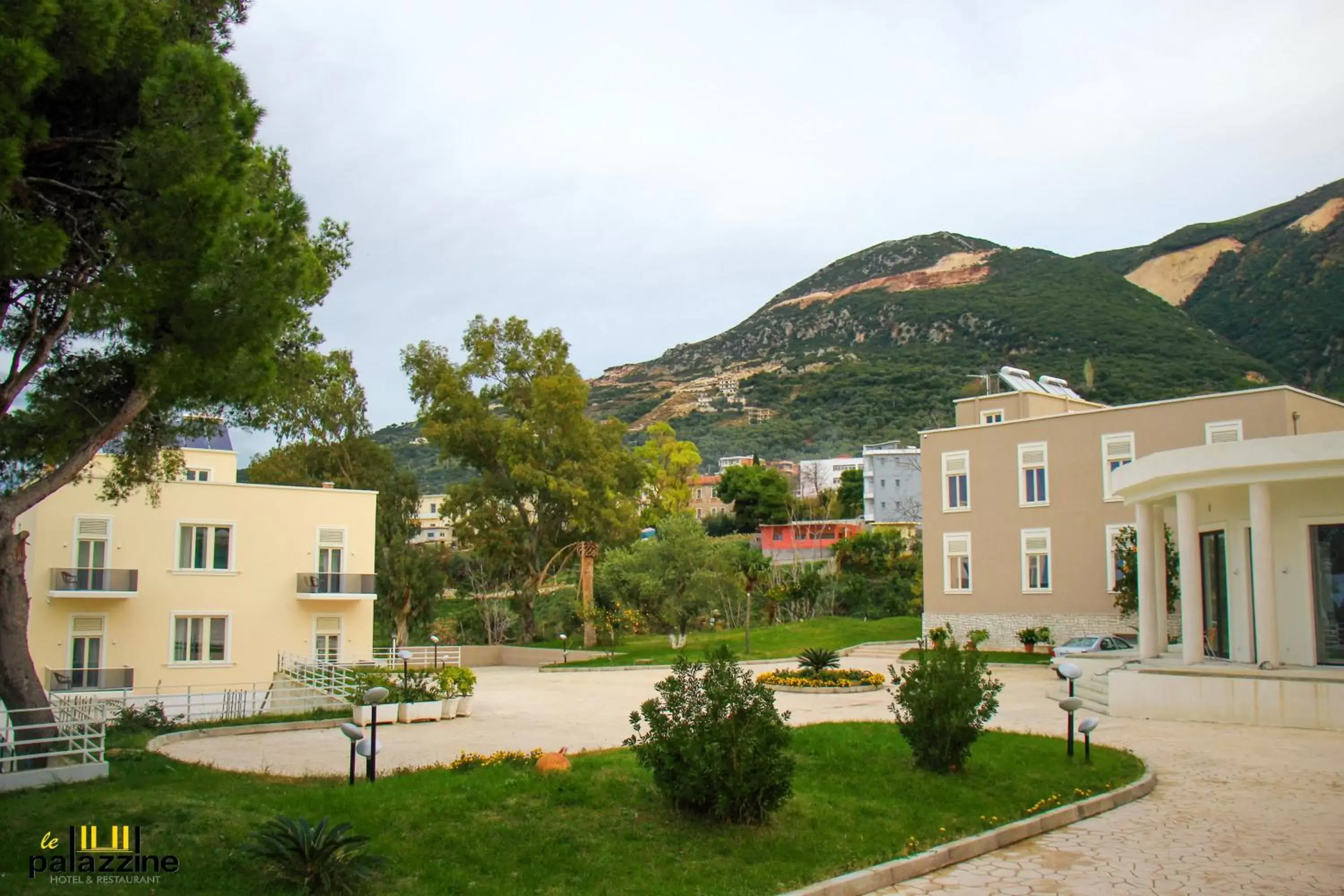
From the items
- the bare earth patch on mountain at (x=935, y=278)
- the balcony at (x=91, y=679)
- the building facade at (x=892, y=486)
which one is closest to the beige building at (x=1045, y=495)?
the balcony at (x=91, y=679)

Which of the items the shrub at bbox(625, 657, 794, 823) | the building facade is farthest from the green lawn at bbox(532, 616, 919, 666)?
the building facade

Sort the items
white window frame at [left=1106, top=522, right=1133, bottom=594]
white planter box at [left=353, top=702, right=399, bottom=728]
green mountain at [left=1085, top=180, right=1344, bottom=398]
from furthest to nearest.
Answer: green mountain at [left=1085, top=180, right=1344, bottom=398] → white window frame at [left=1106, top=522, right=1133, bottom=594] → white planter box at [left=353, top=702, right=399, bottom=728]

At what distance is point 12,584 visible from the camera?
38.1 feet

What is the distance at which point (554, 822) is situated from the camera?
826cm

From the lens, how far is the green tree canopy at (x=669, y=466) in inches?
2463

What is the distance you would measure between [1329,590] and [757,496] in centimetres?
5558

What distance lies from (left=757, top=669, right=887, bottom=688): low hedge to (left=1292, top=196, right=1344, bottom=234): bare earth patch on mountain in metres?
96.2

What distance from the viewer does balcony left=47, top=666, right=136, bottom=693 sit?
25828 millimetres

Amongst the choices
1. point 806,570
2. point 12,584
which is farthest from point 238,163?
point 806,570

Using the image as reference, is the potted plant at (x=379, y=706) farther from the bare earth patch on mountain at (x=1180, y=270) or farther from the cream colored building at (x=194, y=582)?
the bare earth patch on mountain at (x=1180, y=270)

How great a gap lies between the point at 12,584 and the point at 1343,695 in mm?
17186

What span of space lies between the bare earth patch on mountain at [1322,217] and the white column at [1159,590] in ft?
311

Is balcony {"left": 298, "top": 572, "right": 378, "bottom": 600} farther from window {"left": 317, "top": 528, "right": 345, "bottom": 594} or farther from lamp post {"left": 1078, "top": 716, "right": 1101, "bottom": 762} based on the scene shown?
lamp post {"left": 1078, "top": 716, "right": 1101, "bottom": 762}

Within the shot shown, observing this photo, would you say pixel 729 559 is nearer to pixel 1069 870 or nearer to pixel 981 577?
pixel 981 577
